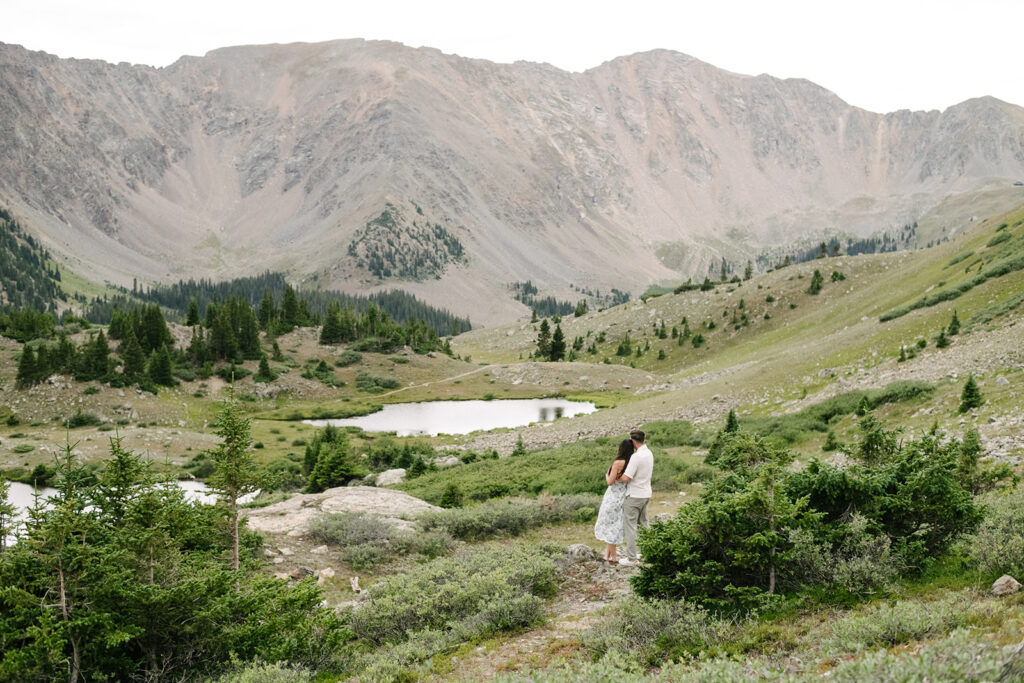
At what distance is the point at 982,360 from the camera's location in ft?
90.1

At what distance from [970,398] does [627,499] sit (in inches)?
672

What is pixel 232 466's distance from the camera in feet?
45.3

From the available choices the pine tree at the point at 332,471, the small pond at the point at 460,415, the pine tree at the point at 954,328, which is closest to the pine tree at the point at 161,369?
the small pond at the point at 460,415

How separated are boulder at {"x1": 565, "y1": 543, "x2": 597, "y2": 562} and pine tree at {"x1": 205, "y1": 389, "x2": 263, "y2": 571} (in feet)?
25.1

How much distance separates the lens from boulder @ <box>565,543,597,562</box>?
14.5 metres

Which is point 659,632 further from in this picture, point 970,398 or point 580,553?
point 970,398

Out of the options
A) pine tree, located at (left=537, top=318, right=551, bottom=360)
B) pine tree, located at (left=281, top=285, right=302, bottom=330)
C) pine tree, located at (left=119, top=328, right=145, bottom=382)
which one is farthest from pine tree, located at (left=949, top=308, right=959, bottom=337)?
pine tree, located at (left=281, top=285, right=302, bottom=330)

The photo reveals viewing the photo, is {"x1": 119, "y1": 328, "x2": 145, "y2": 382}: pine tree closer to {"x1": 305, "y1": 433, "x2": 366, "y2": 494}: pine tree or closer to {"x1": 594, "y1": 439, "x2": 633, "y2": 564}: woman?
{"x1": 305, "y1": 433, "x2": 366, "y2": 494}: pine tree

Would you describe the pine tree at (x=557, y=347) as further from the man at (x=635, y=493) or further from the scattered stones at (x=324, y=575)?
the man at (x=635, y=493)

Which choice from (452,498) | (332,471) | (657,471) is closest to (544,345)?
(332,471)

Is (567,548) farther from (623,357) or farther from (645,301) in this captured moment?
(645,301)

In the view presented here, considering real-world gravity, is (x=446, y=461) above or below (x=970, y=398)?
below

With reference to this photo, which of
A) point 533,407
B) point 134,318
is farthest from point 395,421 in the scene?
point 134,318

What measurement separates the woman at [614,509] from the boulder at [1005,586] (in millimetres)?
7050
